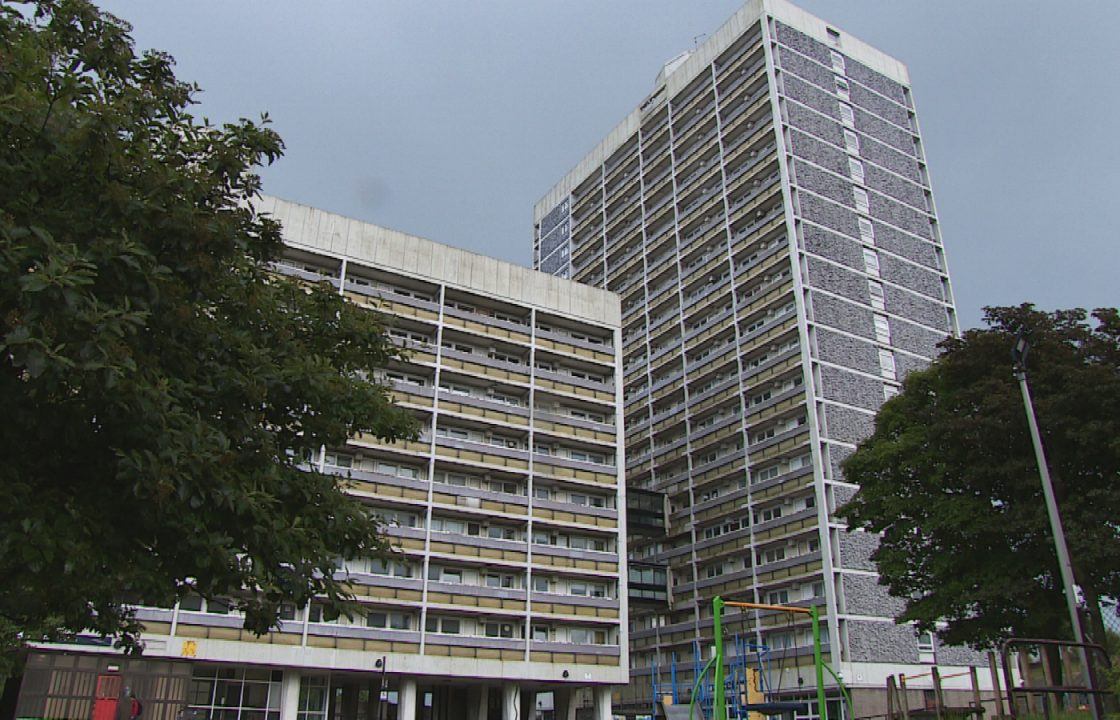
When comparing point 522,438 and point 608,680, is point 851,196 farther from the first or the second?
point 608,680

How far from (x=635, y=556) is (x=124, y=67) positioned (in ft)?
207

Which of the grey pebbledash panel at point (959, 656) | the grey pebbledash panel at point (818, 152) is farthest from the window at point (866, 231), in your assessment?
the grey pebbledash panel at point (959, 656)

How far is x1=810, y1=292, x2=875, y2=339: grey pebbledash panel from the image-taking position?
62625mm

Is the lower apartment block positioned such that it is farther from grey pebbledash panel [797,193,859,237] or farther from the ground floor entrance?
grey pebbledash panel [797,193,859,237]

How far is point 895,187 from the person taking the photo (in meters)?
73.0

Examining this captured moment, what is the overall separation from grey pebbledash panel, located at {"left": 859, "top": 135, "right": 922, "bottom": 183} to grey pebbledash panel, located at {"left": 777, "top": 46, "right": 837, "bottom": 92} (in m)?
5.16

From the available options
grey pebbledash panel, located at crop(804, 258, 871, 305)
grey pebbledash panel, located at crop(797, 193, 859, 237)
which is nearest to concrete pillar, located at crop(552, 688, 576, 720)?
grey pebbledash panel, located at crop(804, 258, 871, 305)

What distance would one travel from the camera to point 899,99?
78.0 meters

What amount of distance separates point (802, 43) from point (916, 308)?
22.6m

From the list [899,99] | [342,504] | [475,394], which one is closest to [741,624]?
[475,394]

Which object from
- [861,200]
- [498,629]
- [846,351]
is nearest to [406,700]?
[498,629]

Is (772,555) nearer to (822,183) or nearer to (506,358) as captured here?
(506,358)

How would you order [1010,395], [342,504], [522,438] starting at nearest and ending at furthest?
1. [342,504]
2. [1010,395]
3. [522,438]

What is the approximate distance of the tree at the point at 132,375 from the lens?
882cm
